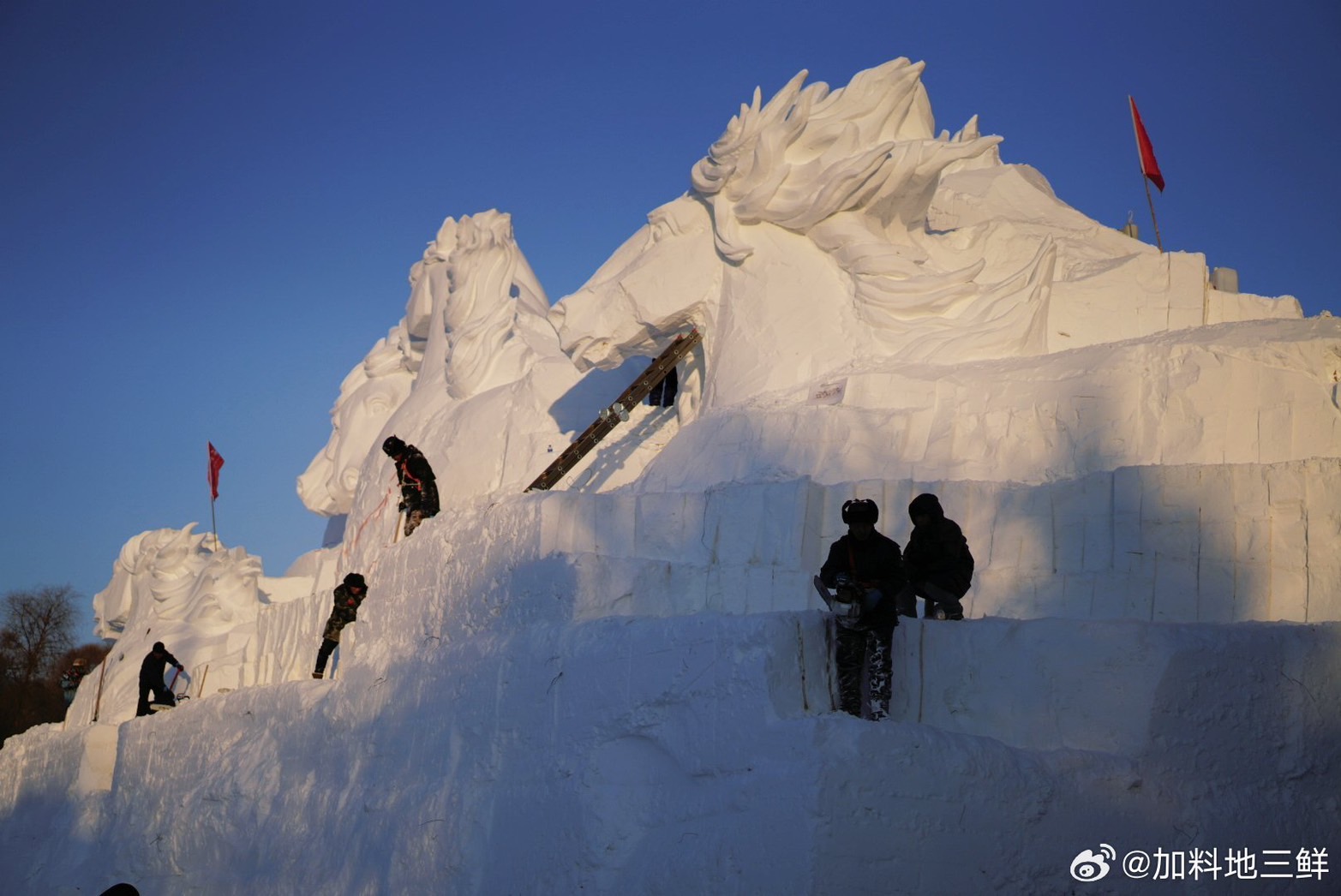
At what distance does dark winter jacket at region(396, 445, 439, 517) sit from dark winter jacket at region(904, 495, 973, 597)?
6.18 meters

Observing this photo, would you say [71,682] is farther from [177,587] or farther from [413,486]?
[413,486]

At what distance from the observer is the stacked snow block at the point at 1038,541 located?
7.82 m

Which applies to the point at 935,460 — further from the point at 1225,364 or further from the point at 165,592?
the point at 165,592

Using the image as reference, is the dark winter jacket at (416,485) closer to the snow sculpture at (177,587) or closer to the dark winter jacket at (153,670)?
the dark winter jacket at (153,670)

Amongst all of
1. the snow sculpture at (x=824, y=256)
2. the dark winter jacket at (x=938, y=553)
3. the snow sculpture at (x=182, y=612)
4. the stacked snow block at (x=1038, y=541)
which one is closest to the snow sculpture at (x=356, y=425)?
the snow sculpture at (x=182, y=612)

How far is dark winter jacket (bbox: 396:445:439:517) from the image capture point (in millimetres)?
13109

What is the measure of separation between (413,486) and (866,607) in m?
6.82

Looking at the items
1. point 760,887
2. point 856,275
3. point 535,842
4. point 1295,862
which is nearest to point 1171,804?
point 1295,862

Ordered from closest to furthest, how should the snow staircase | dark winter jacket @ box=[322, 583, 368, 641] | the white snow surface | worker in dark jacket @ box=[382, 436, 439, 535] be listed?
1. the white snow surface
2. dark winter jacket @ box=[322, 583, 368, 641]
3. worker in dark jacket @ box=[382, 436, 439, 535]
4. the snow staircase

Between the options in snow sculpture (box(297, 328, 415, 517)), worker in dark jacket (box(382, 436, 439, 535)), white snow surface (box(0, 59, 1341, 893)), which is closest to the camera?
white snow surface (box(0, 59, 1341, 893))

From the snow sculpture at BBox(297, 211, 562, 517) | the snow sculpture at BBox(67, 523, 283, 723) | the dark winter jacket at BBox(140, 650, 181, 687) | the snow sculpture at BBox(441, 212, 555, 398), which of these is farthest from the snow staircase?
the snow sculpture at BBox(297, 211, 562, 517)

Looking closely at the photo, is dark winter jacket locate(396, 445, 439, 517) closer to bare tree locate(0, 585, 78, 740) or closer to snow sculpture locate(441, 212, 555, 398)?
snow sculpture locate(441, 212, 555, 398)

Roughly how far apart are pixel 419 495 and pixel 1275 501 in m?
7.48

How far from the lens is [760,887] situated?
6586 millimetres
